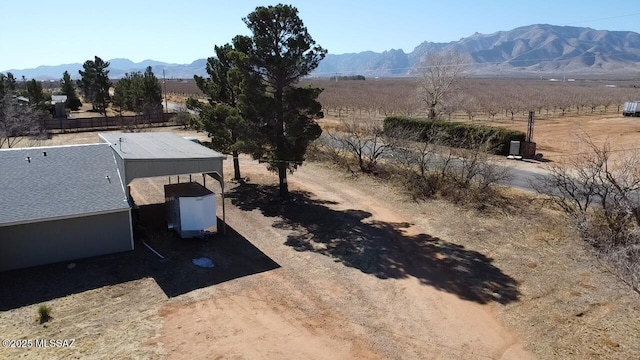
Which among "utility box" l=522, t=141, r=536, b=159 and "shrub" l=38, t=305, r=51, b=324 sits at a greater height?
"utility box" l=522, t=141, r=536, b=159

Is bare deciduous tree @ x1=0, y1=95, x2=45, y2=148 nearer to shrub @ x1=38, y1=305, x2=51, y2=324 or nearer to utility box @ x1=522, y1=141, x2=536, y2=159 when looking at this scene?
shrub @ x1=38, y1=305, x2=51, y2=324

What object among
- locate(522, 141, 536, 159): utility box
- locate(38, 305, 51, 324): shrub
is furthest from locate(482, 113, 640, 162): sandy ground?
locate(38, 305, 51, 324): shrub

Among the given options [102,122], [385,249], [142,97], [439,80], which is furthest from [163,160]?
[142,97]

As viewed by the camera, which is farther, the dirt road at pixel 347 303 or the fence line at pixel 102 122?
the fence line at pixel 102 122

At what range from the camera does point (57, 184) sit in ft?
61.5

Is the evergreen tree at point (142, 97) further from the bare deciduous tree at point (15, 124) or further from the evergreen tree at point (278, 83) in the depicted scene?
the evergreen tree at point (278, 83)

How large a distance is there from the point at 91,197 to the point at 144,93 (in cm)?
4285

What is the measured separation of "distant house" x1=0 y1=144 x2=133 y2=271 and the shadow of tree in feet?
23.7

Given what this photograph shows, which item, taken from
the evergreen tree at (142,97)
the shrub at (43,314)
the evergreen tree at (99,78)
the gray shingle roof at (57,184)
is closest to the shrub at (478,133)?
the gray shingle roof at (57,184)

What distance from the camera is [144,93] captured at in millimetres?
57625

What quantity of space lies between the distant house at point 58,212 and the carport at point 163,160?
105cm

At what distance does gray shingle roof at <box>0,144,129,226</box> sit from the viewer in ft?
56.2

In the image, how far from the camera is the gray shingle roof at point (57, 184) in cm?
1713

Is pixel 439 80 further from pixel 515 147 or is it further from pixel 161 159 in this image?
pixel 161 159
